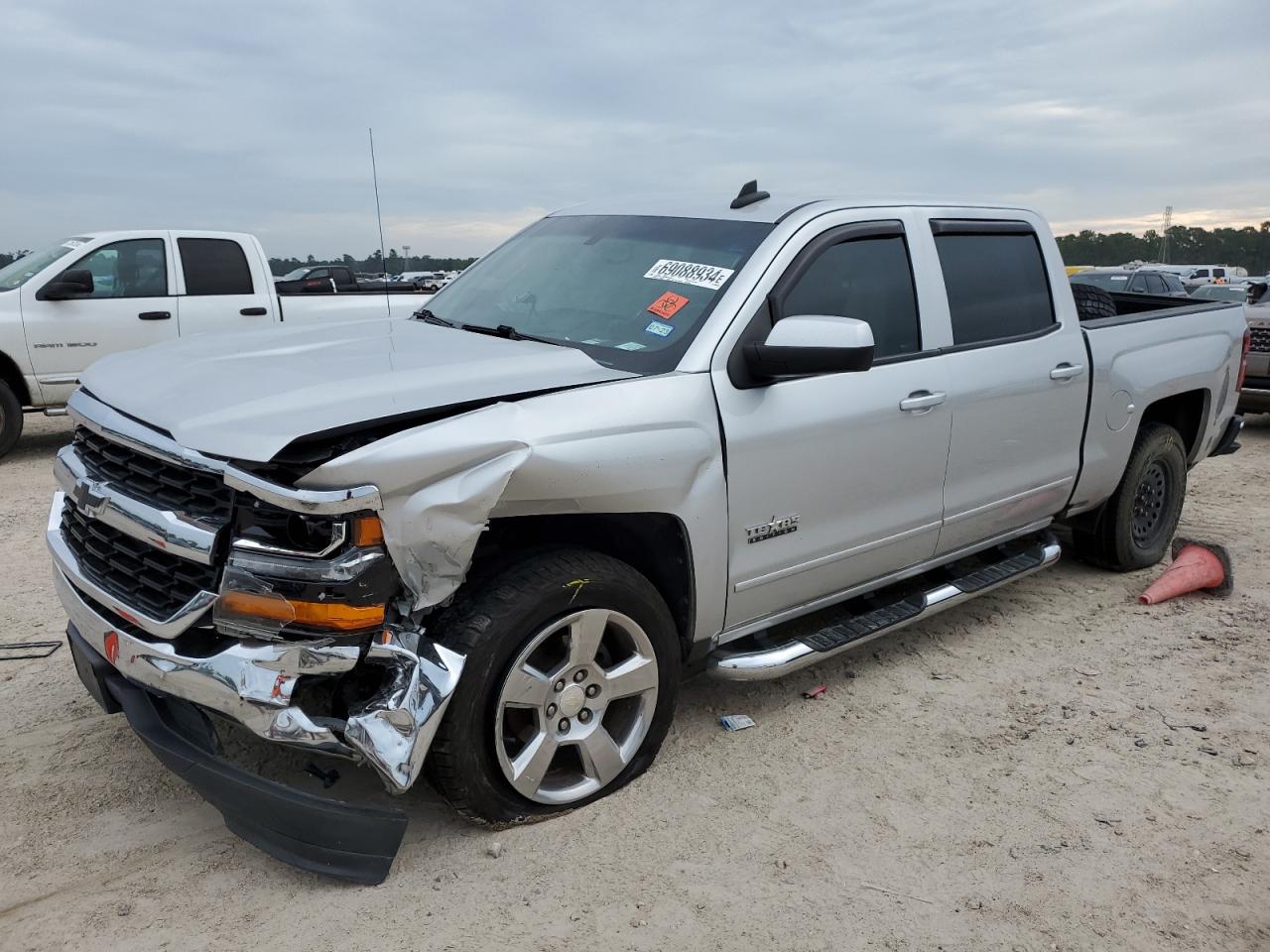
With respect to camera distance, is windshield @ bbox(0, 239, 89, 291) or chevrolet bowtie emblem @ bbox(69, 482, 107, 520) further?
windshield @ bbox(0, 239, 89, 291)

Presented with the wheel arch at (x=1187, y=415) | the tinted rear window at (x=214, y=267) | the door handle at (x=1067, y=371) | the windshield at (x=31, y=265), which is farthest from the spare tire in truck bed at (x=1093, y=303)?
the windshield at (x=31, y=265)

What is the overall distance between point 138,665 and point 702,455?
5.44 feet

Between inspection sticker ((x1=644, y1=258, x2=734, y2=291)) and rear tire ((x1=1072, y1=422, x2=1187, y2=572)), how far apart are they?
Answer: 2.89 m

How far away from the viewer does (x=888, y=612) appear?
393cm

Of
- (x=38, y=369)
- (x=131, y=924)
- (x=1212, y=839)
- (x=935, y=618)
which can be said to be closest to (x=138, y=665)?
(x=131, y=924)

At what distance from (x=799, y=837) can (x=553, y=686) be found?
0.87 meters

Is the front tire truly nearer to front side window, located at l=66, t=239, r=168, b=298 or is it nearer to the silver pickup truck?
the silver pickup truck

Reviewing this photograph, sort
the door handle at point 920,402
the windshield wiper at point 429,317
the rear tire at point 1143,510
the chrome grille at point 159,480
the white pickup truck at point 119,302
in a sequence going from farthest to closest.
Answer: the white pickup truck at point 119,302
the rear tire at point 1143,510
the windshield wiper at point 429,317
the door handle at point 920,402
the chrome grille at point 159,480

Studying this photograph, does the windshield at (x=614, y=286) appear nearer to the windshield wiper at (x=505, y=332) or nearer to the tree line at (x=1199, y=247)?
the windshield wiper at (x=505, y=332)

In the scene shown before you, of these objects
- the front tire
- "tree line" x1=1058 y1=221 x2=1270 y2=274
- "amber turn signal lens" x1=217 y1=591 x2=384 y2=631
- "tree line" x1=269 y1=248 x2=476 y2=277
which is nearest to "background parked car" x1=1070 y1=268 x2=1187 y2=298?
"tree line" x1=269 y1=248 x2=476 y2=277

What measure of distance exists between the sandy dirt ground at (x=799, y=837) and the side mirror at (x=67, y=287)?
16.0 ft

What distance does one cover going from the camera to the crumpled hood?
2.52 m

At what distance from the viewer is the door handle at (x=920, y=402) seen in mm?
3682

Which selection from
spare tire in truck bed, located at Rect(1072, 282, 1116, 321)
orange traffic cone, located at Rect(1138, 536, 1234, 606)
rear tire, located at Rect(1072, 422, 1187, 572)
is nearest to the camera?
orange traffic cone, located at Rect(1138, 536, 1234, 606)
